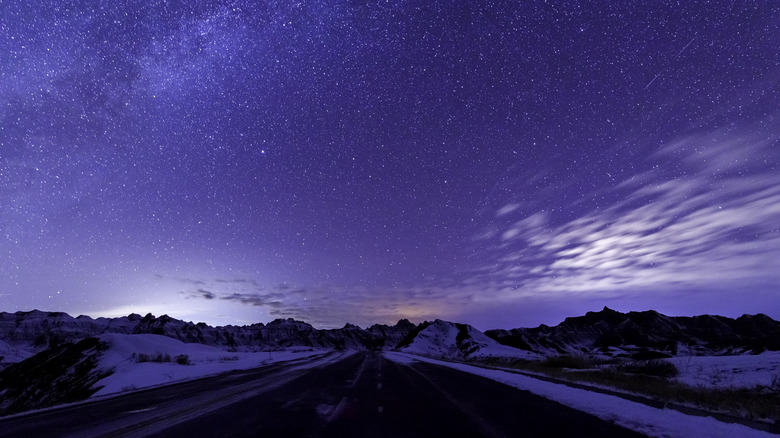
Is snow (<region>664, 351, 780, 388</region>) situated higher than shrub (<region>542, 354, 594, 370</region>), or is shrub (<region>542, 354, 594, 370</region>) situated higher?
shrub (<region>542, 354, 594, 370</region>)

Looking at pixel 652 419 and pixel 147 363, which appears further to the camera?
pixel 147 363

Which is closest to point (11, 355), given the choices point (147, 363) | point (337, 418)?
point (147, 363)

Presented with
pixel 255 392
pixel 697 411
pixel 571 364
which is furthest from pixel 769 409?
pixel 571 364

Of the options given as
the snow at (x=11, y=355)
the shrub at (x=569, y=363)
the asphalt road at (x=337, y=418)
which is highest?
the snow at (x=11, y=355)

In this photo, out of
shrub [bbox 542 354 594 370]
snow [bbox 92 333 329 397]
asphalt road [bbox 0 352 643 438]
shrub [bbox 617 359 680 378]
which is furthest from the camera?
snow [bbox 92 333 329 397]

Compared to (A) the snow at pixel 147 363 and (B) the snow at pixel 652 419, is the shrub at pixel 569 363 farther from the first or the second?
(A) the snow at pixel 147 363

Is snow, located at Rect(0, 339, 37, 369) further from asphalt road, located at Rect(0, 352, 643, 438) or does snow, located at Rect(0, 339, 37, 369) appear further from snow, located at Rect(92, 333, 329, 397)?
asphalt road, located at Rect(0, 352, 643, 438)

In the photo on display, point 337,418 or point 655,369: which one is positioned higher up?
point 655,369

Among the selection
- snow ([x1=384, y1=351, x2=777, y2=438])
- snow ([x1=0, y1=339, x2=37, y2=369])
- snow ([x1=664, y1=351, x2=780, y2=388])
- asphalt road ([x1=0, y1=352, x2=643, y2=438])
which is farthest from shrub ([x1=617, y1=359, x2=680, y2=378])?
snow ([x1=0, y1=339, x2=37, y2=369])

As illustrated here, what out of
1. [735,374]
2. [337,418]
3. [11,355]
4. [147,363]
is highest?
[11,355]

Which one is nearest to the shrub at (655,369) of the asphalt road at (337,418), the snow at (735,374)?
the snow at (735,374)

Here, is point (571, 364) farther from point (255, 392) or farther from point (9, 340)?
point (9, 340)

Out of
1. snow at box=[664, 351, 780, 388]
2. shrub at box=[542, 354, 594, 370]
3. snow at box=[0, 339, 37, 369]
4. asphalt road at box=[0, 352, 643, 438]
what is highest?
snow at box=[0, 339, 37, 369]

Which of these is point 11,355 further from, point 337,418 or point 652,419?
point 652,419
